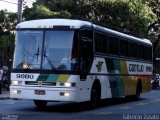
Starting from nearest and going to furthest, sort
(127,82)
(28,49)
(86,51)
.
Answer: (28,49) → (86,51) → (127,82)

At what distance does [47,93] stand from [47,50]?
5.14 feet

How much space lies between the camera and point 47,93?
17531 mm

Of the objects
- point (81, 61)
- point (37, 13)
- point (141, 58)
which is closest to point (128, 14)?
point (37, 13)

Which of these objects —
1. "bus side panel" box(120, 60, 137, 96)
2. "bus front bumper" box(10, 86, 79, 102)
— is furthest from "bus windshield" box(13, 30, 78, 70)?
"bus side panel" box(120, 60, 137, 96)

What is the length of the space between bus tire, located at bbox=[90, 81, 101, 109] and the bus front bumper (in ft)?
6.24

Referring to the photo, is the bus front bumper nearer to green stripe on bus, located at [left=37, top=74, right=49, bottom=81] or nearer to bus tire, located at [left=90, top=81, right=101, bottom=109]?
green stripe on bus, located at [left=37, top=74, right=49, bottom=81]

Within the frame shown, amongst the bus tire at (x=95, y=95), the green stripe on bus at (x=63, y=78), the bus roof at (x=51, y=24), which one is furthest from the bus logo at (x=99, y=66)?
the green stripe on bus at (x=63, y=78)

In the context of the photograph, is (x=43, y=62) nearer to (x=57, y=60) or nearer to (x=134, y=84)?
(x=57, y=60)

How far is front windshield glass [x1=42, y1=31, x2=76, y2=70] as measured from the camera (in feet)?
57.7

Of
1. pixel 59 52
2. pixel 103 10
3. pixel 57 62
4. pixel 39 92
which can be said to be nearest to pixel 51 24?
pixel 59 52

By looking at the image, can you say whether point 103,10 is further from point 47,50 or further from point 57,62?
point 57,62

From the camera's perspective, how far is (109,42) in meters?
21.3

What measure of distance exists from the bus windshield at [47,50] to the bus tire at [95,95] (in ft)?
6.99

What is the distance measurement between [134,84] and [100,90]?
599 cm
